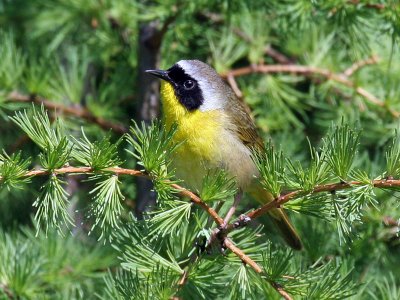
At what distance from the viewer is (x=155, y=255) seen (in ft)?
6.55

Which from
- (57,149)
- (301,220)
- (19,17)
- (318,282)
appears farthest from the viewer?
(19,17)

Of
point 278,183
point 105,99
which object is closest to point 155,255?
point 278,183

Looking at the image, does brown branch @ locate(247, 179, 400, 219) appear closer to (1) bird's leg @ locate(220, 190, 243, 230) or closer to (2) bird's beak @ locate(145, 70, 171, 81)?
(1) bird's leg @ locate(220, 190, 243, 230)

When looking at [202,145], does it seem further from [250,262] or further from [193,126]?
[250,262]

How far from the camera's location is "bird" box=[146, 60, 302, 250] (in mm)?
2402

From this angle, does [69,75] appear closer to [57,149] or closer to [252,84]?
[252,84]

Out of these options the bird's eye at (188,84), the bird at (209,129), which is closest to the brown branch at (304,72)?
the bird at (209,129)

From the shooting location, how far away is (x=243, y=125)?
2762 millimetres

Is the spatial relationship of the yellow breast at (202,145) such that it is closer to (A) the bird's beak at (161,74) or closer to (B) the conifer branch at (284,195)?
(A) the bird's beak at (161,74)

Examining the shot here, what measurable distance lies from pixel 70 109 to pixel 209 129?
0.69m

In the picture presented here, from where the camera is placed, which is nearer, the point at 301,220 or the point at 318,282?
the point at 318,282

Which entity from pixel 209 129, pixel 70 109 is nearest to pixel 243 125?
pixel 209 129

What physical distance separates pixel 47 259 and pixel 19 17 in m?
1.64

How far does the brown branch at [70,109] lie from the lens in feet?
9.11
